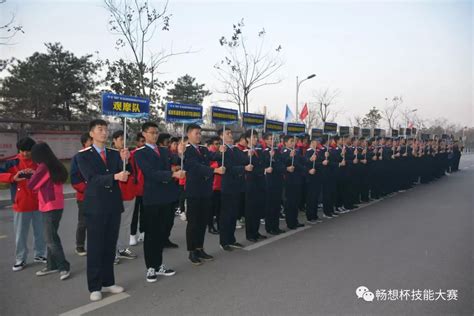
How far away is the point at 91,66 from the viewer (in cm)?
2517

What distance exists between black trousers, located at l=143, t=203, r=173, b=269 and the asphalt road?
0.90 feet

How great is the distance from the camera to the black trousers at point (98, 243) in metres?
3.81

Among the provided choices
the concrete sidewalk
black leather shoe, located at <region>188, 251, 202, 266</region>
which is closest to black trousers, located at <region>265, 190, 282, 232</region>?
black leather shoe, located at <region>188, 251, 202, 266</region>

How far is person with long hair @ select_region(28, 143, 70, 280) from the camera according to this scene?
427 cm

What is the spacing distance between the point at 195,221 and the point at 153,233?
80cm

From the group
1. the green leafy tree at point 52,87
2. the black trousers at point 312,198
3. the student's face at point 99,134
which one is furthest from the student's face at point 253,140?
the green leafy tree at point 52,87

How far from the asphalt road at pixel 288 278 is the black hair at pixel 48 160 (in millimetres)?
1270

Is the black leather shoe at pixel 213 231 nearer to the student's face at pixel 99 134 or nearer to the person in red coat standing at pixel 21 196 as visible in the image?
the person in red coat standing at pixel 21 196

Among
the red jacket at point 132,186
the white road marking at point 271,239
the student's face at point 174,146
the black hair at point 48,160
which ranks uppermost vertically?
the student's face at point 174,146

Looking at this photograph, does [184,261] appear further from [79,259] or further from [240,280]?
[79,259]

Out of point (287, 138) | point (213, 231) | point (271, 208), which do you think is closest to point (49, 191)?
point (213, 231)

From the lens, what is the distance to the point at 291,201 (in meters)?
7.09

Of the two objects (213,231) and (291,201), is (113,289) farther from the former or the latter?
(291,201)

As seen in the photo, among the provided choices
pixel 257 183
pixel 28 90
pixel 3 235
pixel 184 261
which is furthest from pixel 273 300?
Answer: pixel 28 90
